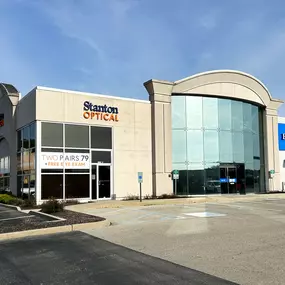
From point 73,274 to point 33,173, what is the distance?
15664 mm

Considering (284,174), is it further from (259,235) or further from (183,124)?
(259,235)

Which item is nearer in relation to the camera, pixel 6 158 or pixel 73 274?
pixel 73 274

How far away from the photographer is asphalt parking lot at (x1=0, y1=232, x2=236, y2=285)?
6.18m

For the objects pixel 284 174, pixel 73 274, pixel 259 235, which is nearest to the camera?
pixel 73 274

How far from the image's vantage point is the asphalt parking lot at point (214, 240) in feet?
22.2

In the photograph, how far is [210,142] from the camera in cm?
2719

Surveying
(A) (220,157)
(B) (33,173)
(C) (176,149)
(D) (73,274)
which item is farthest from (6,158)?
(D) (73,274)

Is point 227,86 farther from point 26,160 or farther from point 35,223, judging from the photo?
point 35,223

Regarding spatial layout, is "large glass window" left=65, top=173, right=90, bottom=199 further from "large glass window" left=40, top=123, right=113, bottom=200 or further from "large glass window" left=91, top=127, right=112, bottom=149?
"large glass window" left=91, top=127, right=112, bottom=149

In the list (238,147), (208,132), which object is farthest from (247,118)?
(208,132)

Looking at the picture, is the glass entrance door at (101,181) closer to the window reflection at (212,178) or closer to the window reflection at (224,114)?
the window reflection at (212,178)

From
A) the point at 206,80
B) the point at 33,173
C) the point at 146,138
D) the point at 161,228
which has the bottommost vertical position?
the point at 161,228

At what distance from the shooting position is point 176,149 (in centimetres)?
2617

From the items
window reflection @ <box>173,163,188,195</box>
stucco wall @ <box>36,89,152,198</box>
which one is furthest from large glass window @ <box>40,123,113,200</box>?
window reflection @ <box>173,163,188,195</box>
